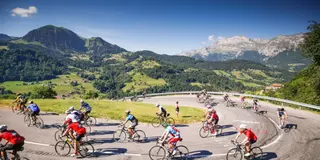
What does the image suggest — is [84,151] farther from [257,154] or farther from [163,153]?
[257,154]

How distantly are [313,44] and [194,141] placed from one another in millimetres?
31128

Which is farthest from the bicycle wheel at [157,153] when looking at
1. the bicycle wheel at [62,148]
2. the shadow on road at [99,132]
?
the shadow on road at [99,132]

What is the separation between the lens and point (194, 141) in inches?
647

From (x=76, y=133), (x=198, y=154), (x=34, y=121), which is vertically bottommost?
(x=198, y=154)

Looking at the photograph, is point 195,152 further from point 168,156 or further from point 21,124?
point 21,124

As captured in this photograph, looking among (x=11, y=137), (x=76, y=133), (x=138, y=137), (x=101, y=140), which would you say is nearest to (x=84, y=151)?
(x=76, y=133)

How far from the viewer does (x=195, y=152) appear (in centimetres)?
1406

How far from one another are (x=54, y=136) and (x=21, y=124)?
5909 mm

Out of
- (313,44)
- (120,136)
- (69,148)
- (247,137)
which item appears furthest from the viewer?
(313,44)

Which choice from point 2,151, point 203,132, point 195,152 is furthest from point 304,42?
point 2,151

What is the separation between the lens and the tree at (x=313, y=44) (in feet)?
109

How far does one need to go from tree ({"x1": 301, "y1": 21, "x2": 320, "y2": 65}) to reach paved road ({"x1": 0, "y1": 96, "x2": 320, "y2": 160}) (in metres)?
15.1

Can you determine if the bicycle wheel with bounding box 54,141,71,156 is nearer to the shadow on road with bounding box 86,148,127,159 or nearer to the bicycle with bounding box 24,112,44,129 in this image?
the shadow on road with bounding box 86,148,127,159

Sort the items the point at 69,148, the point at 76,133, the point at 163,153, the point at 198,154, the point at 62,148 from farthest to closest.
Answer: the point at 198,154 < the point at 163,153 < the point at 62,148 < the point at 69,148 < the point at 76,133
